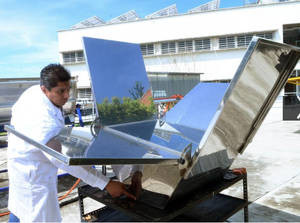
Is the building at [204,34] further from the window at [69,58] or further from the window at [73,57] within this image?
the window at [69,58]

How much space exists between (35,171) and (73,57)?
21.2m

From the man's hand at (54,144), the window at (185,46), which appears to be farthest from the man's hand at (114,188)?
the window at (185,46)

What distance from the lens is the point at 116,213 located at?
221 cm

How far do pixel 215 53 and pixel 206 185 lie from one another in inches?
709

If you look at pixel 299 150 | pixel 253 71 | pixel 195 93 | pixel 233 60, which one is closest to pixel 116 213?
pixel 195 93

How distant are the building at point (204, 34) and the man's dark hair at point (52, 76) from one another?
15.6 meters

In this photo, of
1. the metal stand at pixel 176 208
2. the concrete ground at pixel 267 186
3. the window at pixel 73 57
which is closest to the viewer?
the metal stand at pixel 176 208

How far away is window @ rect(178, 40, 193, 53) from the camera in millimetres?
19250

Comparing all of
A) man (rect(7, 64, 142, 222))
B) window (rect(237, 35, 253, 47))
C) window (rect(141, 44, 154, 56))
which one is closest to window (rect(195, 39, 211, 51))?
window (rect(237, 35, 253, 47))

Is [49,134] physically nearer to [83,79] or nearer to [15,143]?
[15,143]

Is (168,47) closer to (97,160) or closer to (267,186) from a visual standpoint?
(267,186)

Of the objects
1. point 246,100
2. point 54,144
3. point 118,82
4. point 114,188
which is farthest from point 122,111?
point 246,100

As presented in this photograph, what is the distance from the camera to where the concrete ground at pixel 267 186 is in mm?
2883

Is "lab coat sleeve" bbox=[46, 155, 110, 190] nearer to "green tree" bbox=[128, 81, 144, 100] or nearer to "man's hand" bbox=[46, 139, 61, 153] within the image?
"man's hand" bbox=[46, 139, 61, 153]
